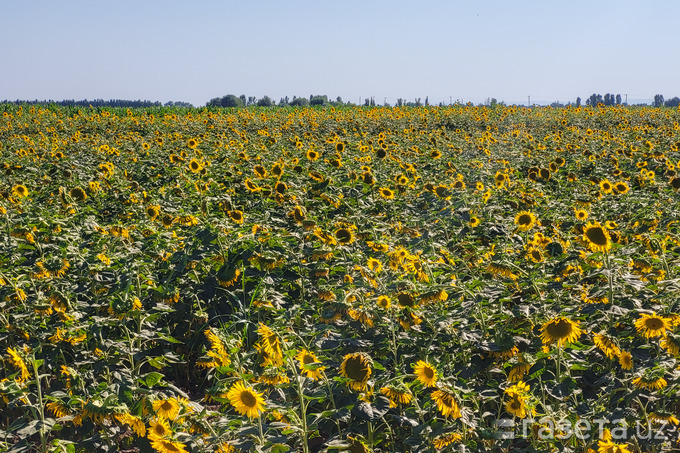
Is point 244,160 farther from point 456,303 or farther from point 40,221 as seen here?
point 456,303

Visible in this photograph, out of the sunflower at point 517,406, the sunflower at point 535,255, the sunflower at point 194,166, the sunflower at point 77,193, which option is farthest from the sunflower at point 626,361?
the sunflower at point 194,166

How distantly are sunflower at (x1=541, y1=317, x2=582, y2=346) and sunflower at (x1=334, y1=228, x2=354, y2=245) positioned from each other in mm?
1734

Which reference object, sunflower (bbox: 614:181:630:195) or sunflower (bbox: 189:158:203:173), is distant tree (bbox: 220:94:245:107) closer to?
sunflower (bbox: 189:158:203:173)

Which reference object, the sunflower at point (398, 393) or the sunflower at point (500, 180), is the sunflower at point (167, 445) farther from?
the sunflower at point (500, 180)

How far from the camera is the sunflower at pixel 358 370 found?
2.19 metres

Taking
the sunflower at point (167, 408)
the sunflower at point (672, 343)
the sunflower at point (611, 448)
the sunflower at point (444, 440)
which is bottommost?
the sunflower at point (444, 440)

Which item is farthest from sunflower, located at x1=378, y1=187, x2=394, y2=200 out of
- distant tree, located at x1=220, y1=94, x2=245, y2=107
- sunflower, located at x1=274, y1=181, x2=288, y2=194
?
distant tree, located at x1=220, y1=94, x2=245, y2=107

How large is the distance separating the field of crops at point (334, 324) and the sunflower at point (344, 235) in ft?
0.06

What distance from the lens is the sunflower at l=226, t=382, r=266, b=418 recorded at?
1957 millimetres

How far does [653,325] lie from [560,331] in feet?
1.51

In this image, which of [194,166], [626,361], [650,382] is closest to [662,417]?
[650,382]

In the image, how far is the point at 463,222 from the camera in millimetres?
4832

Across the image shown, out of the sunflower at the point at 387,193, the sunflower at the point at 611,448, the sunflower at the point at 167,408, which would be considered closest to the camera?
the sunflower at the point at 611,448

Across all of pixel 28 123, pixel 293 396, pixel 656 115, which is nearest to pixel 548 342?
pixel 293 396
